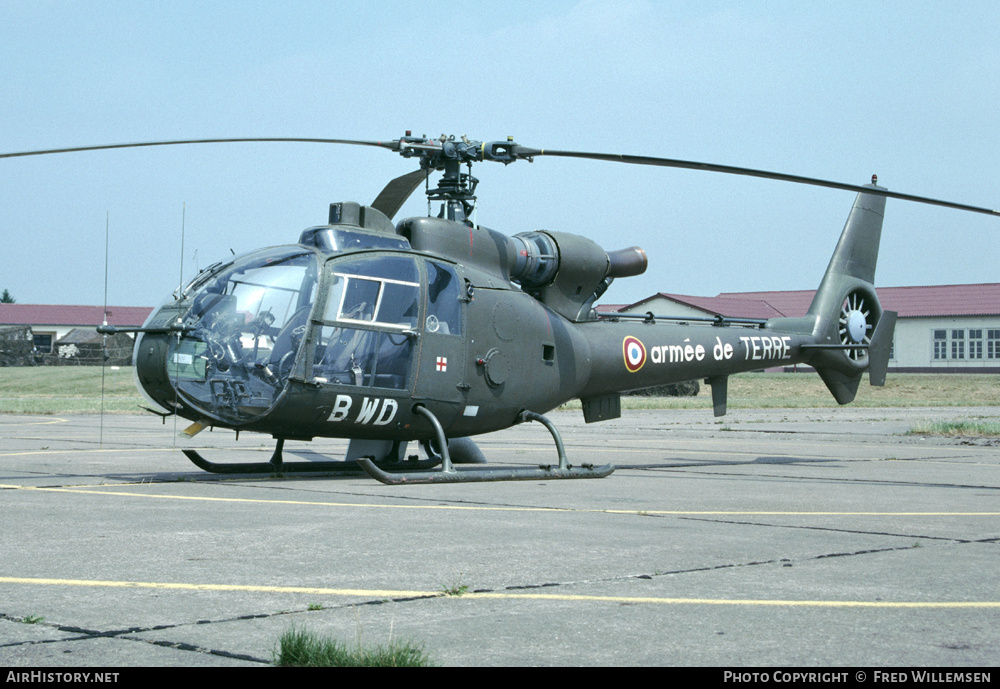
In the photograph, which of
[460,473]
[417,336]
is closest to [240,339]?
[417,336]

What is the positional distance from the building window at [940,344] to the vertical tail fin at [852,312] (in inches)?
2270

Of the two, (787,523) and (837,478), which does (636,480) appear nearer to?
(837,478)

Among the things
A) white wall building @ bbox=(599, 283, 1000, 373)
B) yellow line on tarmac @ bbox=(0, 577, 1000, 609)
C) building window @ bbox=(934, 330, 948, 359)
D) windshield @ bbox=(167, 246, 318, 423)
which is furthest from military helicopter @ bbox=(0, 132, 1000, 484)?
building window @ bbox=(934, 330, 948, 359)

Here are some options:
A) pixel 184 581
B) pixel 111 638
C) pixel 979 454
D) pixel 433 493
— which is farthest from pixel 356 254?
pixel 979 454

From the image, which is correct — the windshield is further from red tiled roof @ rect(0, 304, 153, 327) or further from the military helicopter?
red tiled roof @ rect(0, 304, 153, 327)

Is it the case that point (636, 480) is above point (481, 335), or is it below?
below

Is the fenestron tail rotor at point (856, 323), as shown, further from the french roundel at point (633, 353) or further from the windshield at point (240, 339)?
the windshield at point (240, 339)

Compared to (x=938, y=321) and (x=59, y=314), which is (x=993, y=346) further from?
(x=59, y=314)

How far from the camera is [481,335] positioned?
12.9m

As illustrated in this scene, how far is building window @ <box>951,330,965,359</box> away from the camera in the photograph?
7112cm

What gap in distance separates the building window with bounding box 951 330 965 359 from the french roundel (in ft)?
205

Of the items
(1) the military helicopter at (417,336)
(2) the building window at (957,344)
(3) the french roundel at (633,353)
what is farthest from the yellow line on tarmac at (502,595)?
(2) the building window at (957,344)

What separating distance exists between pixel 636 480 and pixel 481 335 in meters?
2.56

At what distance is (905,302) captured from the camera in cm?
7444
